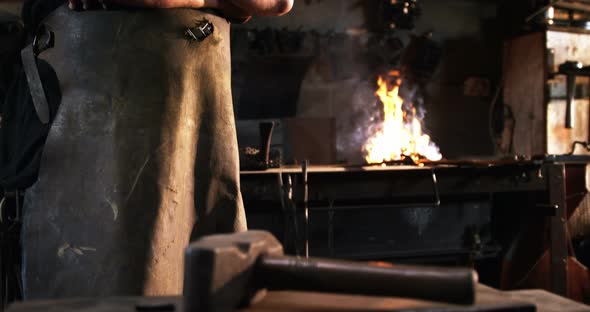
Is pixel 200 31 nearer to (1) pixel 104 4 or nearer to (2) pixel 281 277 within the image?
(1) pixel 104 4

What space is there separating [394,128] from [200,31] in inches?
154

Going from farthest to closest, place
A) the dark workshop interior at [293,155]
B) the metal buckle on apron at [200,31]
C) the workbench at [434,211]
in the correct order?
the workbench at [434,211], the metal buckle on apron at [200,31], the dark workshop interior at [293,155]

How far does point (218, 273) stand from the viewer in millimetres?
844

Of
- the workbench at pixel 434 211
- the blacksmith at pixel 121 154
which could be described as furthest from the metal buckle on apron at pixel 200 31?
the workbench at pixel 434 211

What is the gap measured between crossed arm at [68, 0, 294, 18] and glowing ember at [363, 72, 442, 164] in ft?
11.3

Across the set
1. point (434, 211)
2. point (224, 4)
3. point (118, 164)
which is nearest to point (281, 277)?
point (118, 164)

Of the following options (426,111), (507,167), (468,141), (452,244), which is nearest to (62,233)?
(507,167)

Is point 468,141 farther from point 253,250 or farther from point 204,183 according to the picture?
point 253,250

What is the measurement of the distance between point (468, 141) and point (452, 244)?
197 centimetres

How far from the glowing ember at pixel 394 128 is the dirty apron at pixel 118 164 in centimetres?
368

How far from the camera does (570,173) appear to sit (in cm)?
426

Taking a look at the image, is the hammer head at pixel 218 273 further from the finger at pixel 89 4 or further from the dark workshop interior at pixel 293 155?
the finger at pixel 89 4

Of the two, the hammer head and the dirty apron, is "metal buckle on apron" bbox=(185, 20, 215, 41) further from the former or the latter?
the hammer head

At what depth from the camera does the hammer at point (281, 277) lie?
84 cm
